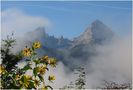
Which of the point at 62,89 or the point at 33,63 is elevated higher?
the point at 33,63

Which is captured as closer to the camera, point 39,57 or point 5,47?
point 39,57

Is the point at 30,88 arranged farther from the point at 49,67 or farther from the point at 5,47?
the point at 5,47

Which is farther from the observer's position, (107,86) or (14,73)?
(107,86)

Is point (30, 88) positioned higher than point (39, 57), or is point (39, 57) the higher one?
point (39, 57)

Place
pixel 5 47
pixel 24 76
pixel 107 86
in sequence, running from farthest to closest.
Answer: pixel 5 47 < pixel 107 86 < pixel 24 76

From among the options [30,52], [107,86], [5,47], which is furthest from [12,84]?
[5,47]

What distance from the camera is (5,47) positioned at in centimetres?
1283

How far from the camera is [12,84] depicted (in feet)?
19.8

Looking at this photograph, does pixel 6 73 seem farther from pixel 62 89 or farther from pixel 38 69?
pixel 62 89

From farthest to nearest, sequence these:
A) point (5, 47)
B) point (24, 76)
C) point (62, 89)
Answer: point (5, 47)
point (62, 89)
point (24, 76)

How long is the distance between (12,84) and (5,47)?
6.88m

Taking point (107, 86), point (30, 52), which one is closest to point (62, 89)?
point (107, 86)

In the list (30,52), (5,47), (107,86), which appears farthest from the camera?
(5,47)

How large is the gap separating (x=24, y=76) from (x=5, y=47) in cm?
696
